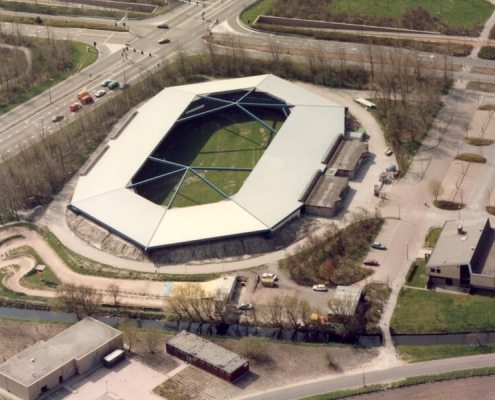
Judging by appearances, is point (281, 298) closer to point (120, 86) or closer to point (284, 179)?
point (284, 179)

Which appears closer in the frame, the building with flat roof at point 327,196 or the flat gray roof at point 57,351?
the flat gray roof at point 57,351

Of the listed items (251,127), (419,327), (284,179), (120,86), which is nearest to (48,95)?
(120,86)

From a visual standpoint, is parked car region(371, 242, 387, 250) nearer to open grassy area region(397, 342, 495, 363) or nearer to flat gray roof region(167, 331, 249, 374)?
open grassy area region(397, 342, 495, 363)

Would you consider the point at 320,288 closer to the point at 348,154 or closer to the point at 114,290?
the point at 114,290

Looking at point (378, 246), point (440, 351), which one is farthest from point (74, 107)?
point (440, 351)

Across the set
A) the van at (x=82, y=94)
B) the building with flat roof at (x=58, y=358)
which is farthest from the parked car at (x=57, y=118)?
the building with flat roof at (x=58, y=358)

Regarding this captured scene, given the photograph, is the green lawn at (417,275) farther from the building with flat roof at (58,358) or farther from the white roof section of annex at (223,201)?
the building with flat roof at (58,358)

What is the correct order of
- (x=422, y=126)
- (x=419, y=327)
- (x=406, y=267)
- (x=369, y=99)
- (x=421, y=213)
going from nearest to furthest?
(x=419, y=327) → (x=406, y=267) → (x=421, y=213) → (x=422, y=126) → (x=369, y=99)

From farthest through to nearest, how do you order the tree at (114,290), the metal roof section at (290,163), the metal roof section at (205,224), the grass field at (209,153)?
the grass field at (209,153) → the metal roof section at (290,163) → the metal roof section at (205,224) → the tree at (114,290)
